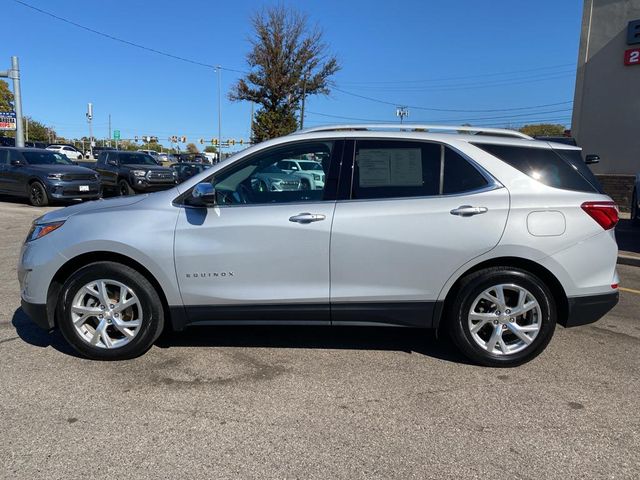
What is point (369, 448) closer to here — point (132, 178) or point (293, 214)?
point (293, 214)

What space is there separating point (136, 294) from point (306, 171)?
1.63 m

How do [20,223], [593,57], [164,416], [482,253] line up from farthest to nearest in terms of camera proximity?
[593,57]
[20,223]
[482,253]
[164,416]

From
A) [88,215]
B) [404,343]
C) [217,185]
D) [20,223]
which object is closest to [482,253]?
[404,343]

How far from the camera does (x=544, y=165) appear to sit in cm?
396

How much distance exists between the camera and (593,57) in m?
15.3

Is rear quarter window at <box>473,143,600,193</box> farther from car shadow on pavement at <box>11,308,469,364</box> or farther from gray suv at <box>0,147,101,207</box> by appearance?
gray suv at <box>0,147,101,207</box>

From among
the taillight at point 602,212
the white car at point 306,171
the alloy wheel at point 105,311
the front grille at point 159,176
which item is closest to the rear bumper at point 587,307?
the taillight at point 602,212

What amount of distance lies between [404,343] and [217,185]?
6.81 feet

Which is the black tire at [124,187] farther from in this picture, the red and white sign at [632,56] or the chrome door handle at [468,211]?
the chrome door handle at [468,211]

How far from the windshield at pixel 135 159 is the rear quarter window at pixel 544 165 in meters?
17.0

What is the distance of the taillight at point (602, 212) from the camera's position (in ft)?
12.6

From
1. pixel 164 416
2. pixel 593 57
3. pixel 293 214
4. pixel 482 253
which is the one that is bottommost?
pixel 164 416

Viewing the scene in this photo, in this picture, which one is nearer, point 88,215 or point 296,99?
point 88,215

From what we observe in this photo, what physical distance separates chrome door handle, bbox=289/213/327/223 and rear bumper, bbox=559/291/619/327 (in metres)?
1.95
